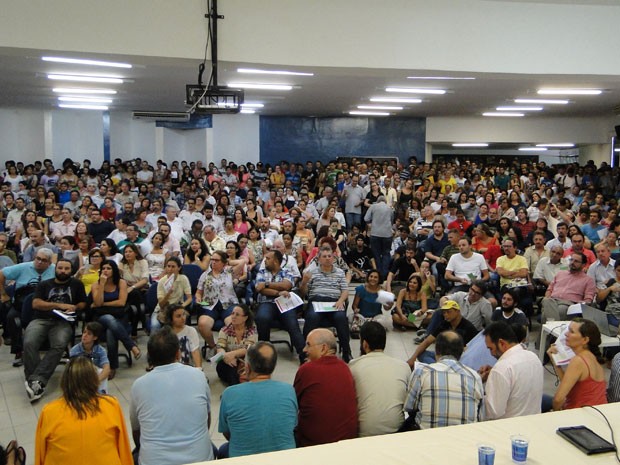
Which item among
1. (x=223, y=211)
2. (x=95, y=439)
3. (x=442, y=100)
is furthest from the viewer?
(x=442, y=100)

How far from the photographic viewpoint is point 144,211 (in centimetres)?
830

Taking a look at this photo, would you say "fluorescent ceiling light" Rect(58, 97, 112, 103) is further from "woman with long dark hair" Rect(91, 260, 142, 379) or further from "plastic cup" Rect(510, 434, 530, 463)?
"plastic cup" Rect(510, 434, 530, 463)

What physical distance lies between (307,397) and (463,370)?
33.0 inches

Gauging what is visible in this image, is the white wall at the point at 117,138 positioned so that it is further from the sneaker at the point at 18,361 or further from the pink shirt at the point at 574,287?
the pink shirt at the point at 574,287

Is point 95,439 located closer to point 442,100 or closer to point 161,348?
point 161,348

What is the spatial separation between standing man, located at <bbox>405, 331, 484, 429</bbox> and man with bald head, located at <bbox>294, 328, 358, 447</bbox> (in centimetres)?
32

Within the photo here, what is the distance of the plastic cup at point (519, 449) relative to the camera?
2.44 m

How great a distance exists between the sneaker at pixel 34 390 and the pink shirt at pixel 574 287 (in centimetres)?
499

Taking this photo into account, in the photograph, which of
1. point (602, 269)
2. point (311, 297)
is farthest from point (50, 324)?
point (602, 269)

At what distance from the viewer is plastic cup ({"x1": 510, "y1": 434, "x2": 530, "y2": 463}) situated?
244 centimetres

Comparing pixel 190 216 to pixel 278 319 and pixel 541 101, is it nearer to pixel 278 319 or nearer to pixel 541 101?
pixel 278 319

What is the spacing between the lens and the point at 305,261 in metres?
7.66

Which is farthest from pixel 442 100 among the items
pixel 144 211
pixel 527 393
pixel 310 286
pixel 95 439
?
pixel 95 439

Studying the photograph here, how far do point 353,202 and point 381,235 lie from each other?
1848 mm
